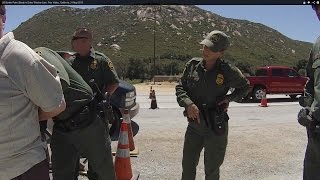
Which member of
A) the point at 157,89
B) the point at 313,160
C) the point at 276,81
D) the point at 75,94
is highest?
the point at 75,94

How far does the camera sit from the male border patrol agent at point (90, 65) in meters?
4.68

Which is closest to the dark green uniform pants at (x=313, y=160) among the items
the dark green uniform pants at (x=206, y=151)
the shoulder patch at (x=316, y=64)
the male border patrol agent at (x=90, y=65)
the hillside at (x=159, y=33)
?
the shoulder patch at (x=316, y=64)

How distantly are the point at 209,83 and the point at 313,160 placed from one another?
1.12m

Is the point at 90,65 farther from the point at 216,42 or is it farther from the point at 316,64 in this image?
the point at 316,64

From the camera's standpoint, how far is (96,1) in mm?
7836

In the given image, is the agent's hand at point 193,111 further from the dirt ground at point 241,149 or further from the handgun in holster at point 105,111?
the dirt ground at point 241,149

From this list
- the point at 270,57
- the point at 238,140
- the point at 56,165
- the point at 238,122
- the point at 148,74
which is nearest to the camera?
the point at 56,165

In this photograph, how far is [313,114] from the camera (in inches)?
147

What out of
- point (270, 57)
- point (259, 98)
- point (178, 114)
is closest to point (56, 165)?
point (178, 114)

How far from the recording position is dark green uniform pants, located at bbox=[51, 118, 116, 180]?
4.13m

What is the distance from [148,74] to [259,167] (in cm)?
4178

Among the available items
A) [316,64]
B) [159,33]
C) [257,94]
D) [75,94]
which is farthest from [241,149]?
[159,33]

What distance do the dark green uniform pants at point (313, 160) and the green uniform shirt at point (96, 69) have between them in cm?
203

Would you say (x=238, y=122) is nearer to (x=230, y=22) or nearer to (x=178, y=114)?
(x=178, y=114)
